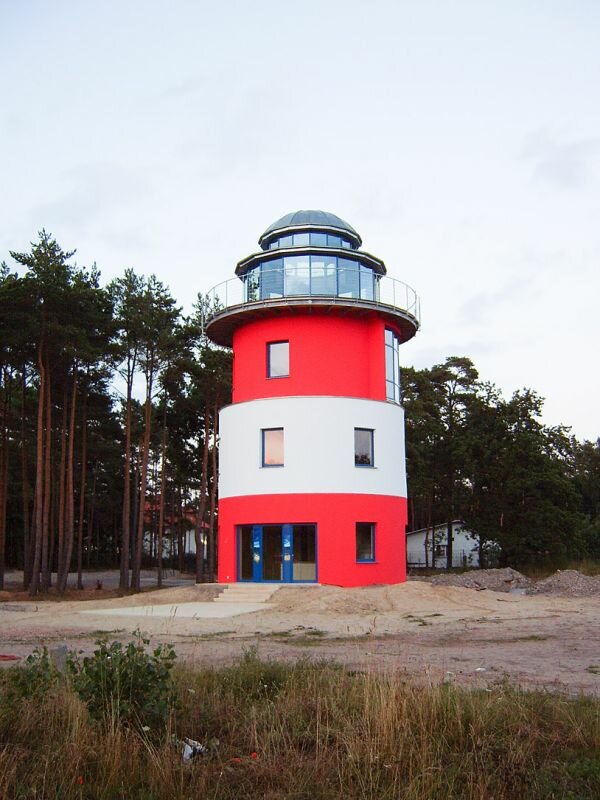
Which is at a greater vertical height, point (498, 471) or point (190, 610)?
point (498, 471)

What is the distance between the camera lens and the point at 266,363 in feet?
104

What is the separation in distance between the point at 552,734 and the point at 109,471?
60566 mm

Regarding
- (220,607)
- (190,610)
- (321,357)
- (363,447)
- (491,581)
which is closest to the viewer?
(190,610)

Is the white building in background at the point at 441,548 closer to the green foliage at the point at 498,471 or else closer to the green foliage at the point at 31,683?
the green foliage at the point at 498,471

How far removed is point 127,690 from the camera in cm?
769

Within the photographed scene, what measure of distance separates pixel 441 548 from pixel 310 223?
4019cm

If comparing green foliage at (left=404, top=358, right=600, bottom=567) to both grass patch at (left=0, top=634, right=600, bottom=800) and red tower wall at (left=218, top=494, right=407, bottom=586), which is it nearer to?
red tower wall at (left=218, top=494, right=407, bottom=586)

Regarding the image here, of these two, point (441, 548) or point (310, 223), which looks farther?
point (441, 548)

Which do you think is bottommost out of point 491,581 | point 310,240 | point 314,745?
point 491,581

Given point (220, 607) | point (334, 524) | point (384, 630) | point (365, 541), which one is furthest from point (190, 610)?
point (365, 541)

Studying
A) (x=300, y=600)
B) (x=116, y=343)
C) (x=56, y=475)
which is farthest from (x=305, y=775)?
(x=56, y=475)

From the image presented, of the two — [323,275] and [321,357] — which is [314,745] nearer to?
[321,357]

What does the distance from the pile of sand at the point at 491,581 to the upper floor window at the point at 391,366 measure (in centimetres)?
945

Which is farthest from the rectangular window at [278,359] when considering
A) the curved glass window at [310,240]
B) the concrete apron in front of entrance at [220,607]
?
the concrete apron in front of entrance at [220,607]
